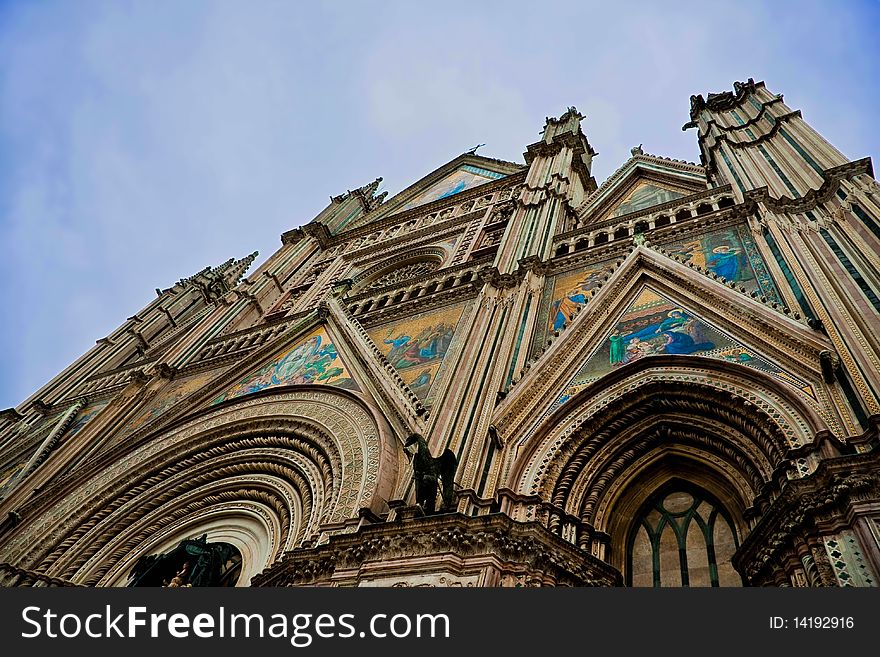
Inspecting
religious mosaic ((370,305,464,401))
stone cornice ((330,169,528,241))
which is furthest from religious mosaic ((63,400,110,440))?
stone cornice ((330,169,528,241))

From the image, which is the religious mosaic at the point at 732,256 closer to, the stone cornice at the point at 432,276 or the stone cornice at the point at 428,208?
the stone cornice at the point at 432,276

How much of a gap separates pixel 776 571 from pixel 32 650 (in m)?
5.12

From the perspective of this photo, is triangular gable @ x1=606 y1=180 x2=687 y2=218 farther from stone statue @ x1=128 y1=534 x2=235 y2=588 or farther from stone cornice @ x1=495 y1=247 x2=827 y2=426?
stone statue @ x1=128 y1=534 x2=235 y2=588

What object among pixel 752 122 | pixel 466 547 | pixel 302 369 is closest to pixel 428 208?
pixel 752 122

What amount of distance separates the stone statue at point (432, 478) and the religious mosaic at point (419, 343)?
2.39m

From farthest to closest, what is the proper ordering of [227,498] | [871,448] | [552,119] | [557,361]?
[552,119], [227,498], [557,361], [871,448]

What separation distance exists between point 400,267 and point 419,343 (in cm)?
732

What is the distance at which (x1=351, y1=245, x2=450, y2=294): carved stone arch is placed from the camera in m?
17.0

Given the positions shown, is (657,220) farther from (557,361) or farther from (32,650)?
(32,650)

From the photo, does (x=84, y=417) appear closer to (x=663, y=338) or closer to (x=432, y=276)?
(x=432, y=276)

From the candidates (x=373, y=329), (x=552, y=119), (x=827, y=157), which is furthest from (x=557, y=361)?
(x=552, y=119)

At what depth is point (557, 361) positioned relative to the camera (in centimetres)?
808

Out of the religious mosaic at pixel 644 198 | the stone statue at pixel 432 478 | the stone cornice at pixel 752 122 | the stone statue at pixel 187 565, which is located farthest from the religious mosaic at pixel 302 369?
the stone cornice at pixel 752 122

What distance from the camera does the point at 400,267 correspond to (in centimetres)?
1758
